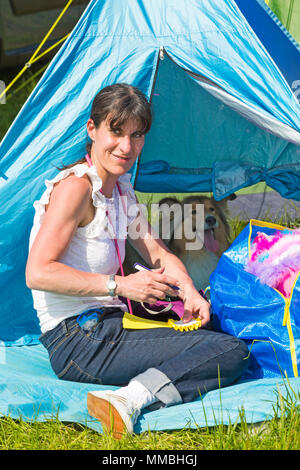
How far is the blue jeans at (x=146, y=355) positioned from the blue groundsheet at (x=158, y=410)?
0.05 m

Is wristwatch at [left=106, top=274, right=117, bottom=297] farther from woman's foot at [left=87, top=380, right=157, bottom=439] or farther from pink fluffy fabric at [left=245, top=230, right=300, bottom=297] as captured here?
pink fluffy fabric at [left=245, top=230, right=300, bottom=297]

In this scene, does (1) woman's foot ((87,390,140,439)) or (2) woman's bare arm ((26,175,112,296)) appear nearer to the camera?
(1) woman's foot ((87,390,140,439))

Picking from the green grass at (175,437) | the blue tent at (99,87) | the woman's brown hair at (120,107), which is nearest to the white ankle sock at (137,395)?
the green grass at (175,437)

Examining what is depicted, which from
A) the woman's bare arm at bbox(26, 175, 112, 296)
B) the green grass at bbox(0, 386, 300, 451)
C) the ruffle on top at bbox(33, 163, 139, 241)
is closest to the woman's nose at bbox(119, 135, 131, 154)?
the ruffle on top at bbox(33, 163, 139, 241)

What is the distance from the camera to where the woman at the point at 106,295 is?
2215mm

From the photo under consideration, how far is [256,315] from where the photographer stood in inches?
96.9

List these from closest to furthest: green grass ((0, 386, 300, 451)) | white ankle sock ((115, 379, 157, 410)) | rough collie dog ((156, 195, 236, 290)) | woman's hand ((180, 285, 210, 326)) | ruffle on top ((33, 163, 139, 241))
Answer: green grass ((0, 386, 300, 451)), white ankle sock ((115, 379, 157, 410)), ruffle on top ((33, 163, 139, 241)), woman's hand ((180, 285, 210, 326)), rough collie dog ((156, 195, 236, 290))

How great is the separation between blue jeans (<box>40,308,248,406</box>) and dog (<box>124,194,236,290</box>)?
132 cm

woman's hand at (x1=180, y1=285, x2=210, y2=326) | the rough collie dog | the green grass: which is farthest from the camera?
the rough collie dog

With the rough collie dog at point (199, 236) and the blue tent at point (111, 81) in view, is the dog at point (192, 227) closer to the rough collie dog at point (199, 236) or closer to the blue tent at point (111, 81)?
the rough collie dog at point (199, 236)

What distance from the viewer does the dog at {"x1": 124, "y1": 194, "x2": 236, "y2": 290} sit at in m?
3.69

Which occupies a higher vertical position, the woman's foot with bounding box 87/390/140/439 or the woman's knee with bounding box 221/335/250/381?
the woman's knee with bounding box 221/335/250/381

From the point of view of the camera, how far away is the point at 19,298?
2.91m
